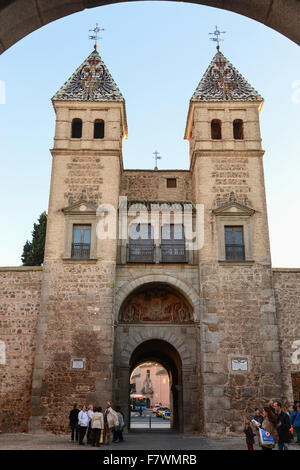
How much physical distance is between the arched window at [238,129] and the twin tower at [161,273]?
0.21 ft

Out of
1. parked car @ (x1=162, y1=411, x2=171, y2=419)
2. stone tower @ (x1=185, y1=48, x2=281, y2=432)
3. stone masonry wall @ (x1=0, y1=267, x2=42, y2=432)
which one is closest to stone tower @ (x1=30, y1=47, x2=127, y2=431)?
stone masonry wall @ (x1=0, y1=267, x2=42, y2=432)

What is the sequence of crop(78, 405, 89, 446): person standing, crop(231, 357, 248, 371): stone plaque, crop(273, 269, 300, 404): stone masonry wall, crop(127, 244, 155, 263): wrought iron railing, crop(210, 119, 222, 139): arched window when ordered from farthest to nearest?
1. crop(210, 119, 222, 139): arched window
2. crop(127, 244, 155, 263): wrought iron railing
3. crop(273, 269, 300, 404): stone masonry wall
4. crop(231, 357, 248, 371): stone plaque
5. crop(78, 405, 89, 446): person standing

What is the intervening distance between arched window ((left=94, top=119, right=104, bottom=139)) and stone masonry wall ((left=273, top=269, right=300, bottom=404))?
10.4 meters

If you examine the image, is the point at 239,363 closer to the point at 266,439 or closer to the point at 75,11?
the point at 266,439

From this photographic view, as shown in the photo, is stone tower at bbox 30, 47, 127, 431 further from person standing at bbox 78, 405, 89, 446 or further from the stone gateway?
person standing at bbox 78, 405, 89, 446

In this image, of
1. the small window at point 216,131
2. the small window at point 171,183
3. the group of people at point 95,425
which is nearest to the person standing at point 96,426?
the group of people at point 95,425

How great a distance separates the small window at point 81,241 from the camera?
1909 centimetres

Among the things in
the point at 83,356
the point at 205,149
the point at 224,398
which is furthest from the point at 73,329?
the point at 205,149

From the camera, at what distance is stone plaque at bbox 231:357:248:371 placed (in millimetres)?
17359

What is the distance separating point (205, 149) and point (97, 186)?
5286 millimetres

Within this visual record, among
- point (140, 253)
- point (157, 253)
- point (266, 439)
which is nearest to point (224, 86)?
point (157, 253)

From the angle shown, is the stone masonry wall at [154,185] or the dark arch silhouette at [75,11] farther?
the stone masonry wall at [154,185]

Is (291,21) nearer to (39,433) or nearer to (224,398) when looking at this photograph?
(224,398)

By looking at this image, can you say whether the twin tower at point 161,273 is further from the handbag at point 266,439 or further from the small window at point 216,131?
the handbag at point 266,439
